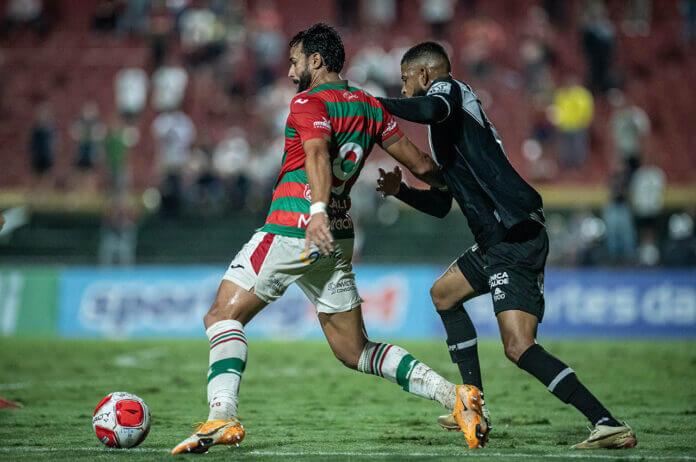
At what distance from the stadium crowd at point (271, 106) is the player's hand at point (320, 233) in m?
12.7

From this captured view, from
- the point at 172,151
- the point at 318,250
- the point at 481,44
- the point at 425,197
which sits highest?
the point at 481,44

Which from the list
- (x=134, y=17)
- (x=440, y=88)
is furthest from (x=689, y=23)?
(x=440, y=88)

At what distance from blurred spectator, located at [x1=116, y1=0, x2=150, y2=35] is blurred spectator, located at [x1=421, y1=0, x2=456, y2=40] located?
24.2ft

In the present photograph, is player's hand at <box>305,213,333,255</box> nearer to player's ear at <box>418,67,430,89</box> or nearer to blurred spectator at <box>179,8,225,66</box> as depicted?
player's ear at <box>418,67,430,89</box>

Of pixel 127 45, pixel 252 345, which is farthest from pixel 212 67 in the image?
pixel 252 345

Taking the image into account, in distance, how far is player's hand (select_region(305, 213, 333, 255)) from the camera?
5680mm

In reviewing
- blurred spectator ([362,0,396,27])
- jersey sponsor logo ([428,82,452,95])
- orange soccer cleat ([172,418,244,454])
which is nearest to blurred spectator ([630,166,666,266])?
blurred spectator ([362,0,396,27])

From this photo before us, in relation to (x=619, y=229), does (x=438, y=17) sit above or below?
above

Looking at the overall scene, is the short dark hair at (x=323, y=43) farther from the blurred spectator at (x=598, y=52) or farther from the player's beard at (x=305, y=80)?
the blurred spectator at (x=598, y=52)

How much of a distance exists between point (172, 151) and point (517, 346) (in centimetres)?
1507

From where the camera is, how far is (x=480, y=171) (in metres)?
6.65

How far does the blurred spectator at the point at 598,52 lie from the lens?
22.2m

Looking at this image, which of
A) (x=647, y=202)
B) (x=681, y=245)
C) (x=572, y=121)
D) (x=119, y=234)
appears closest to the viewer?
(x=681, y=245)

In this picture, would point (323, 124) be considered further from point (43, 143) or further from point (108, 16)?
point (108, 16)
